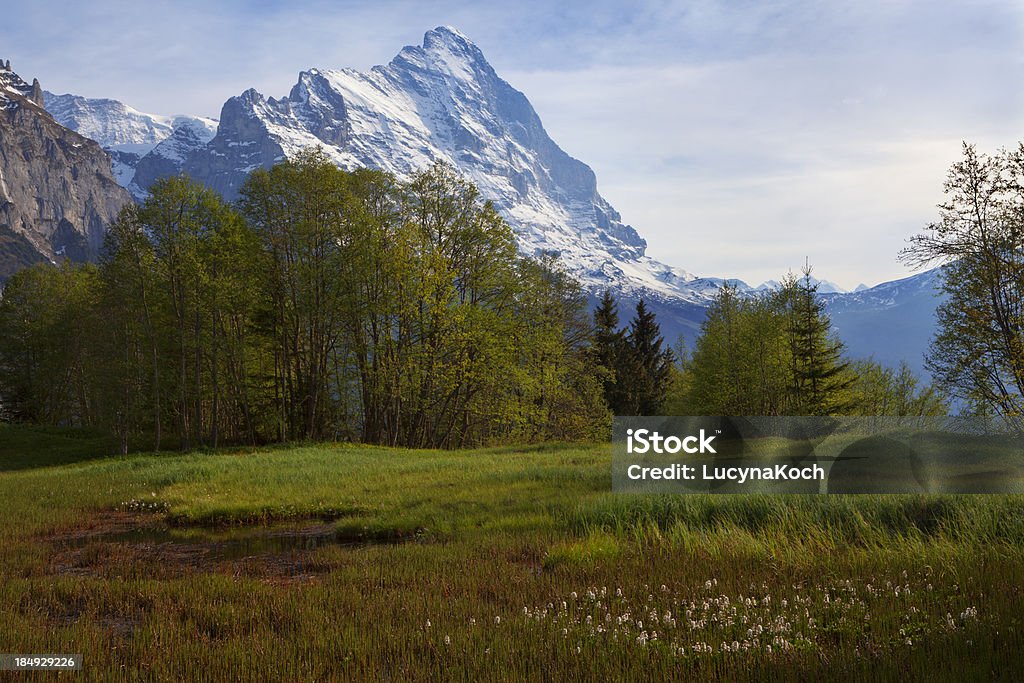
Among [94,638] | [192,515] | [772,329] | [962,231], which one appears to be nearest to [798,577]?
[94,638]

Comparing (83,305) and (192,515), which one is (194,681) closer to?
(192,515)

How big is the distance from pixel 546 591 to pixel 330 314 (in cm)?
3655

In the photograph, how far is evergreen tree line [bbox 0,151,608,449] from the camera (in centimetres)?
3925

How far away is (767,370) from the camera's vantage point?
57.0 meters

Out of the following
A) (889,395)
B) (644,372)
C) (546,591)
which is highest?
(644,372)

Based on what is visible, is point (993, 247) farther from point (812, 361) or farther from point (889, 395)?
point (889, 395)

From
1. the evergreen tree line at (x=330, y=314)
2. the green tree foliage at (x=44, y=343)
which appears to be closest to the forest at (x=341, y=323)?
the evergreen tree line at (x=330, y=314)

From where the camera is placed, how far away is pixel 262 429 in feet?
164

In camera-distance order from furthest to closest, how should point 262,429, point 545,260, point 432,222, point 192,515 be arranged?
1. point 545,260
2. point 262,429
3. point 432,222
4. point 192,515

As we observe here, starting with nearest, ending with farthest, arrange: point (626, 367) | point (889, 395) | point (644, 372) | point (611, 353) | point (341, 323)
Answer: point (341, 323)
point (611, 353)
point (889, 395)
point (626, 367)
point (644, 372)

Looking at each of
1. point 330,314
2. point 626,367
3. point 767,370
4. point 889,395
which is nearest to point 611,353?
point 626,367

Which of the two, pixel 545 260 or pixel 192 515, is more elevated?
pixel 545 260

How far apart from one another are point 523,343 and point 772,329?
83.8ft

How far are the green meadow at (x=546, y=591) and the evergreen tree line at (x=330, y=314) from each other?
25136 millimetres
